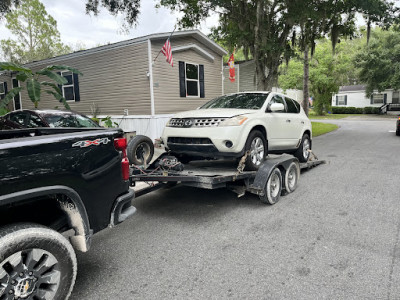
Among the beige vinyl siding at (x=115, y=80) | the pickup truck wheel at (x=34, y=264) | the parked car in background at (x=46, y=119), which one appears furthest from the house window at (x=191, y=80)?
the pickup truck wheel at (x=34, y=264)

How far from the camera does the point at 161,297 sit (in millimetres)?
2721

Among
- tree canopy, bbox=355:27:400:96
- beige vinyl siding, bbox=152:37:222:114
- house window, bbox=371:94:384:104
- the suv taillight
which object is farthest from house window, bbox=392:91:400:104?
the suv taillight

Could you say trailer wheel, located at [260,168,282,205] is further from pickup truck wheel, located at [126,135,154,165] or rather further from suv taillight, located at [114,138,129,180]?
suv taillight, located at [114,138,129,180]

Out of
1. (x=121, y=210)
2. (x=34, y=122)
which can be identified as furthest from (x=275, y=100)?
(x=34, y=122)

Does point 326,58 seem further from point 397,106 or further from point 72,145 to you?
point 72,145

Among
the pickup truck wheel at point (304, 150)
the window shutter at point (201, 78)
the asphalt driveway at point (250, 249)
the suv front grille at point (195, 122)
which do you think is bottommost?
the asphalt driveway at point (250, 249)

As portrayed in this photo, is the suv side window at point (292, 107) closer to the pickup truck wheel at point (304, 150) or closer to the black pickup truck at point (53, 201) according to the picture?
the pickup truck wheel at point (304, 150)

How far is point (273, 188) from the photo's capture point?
5379 mm

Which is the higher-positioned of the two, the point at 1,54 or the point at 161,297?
the point at 1,54

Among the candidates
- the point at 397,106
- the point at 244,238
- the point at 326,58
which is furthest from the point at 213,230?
the point at 397,106

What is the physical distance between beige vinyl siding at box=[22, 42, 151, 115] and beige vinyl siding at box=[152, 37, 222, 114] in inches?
18.3

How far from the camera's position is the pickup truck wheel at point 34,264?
6.93ft

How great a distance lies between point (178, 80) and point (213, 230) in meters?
10.4

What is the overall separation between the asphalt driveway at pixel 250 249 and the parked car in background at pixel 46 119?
380cm
